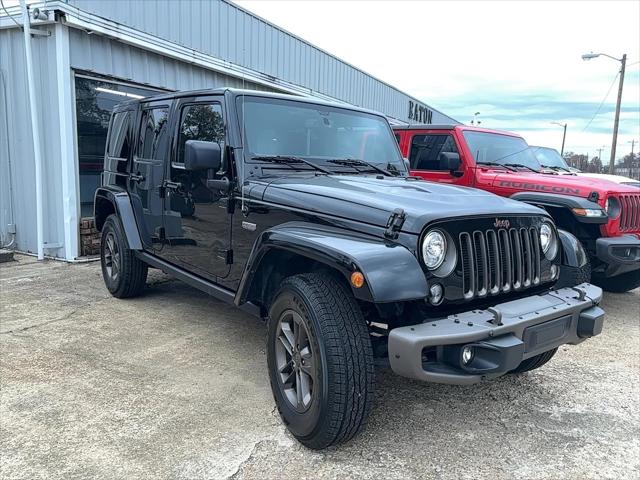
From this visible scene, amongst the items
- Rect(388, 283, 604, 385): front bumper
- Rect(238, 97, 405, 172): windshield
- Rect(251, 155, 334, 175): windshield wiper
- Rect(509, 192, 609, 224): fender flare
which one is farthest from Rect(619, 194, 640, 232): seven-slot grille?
Rect(251, 155, 334, 175): windshield wiper

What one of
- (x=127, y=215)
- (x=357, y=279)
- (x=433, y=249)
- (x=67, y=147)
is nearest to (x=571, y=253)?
(x=433, y=249)

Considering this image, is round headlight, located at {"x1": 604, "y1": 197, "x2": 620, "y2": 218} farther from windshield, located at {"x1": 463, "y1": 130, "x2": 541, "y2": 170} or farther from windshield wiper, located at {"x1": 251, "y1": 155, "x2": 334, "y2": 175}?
windshield wiper, located at {"x1": 251, "y1": 155, "x2": 334, "y2": 175}

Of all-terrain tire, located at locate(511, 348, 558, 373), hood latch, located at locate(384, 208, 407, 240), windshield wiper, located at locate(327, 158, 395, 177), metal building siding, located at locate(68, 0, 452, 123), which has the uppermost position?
metal building siding, located at locate(68, 0, 452, 123)

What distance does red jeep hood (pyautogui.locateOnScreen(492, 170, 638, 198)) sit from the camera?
540cm

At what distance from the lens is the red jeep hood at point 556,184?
5398mm

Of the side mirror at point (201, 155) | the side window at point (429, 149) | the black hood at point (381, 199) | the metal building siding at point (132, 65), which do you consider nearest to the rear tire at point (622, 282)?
the side window at point (429, 149)

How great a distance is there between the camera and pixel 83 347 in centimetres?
411

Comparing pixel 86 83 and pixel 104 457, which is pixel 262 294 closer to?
pixel 104 457

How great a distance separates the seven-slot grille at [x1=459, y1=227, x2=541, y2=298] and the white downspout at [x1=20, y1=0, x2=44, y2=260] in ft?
20.8

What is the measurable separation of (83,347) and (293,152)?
2.24 metres

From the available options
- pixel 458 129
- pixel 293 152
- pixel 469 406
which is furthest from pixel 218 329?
pixel 458 129

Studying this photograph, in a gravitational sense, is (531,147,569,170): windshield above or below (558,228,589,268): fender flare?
above

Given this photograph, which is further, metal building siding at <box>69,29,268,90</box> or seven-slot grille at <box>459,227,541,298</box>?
metal building siding at <box>69,29,268,90</box>

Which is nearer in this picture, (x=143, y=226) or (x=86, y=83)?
(x=143, y=226)
